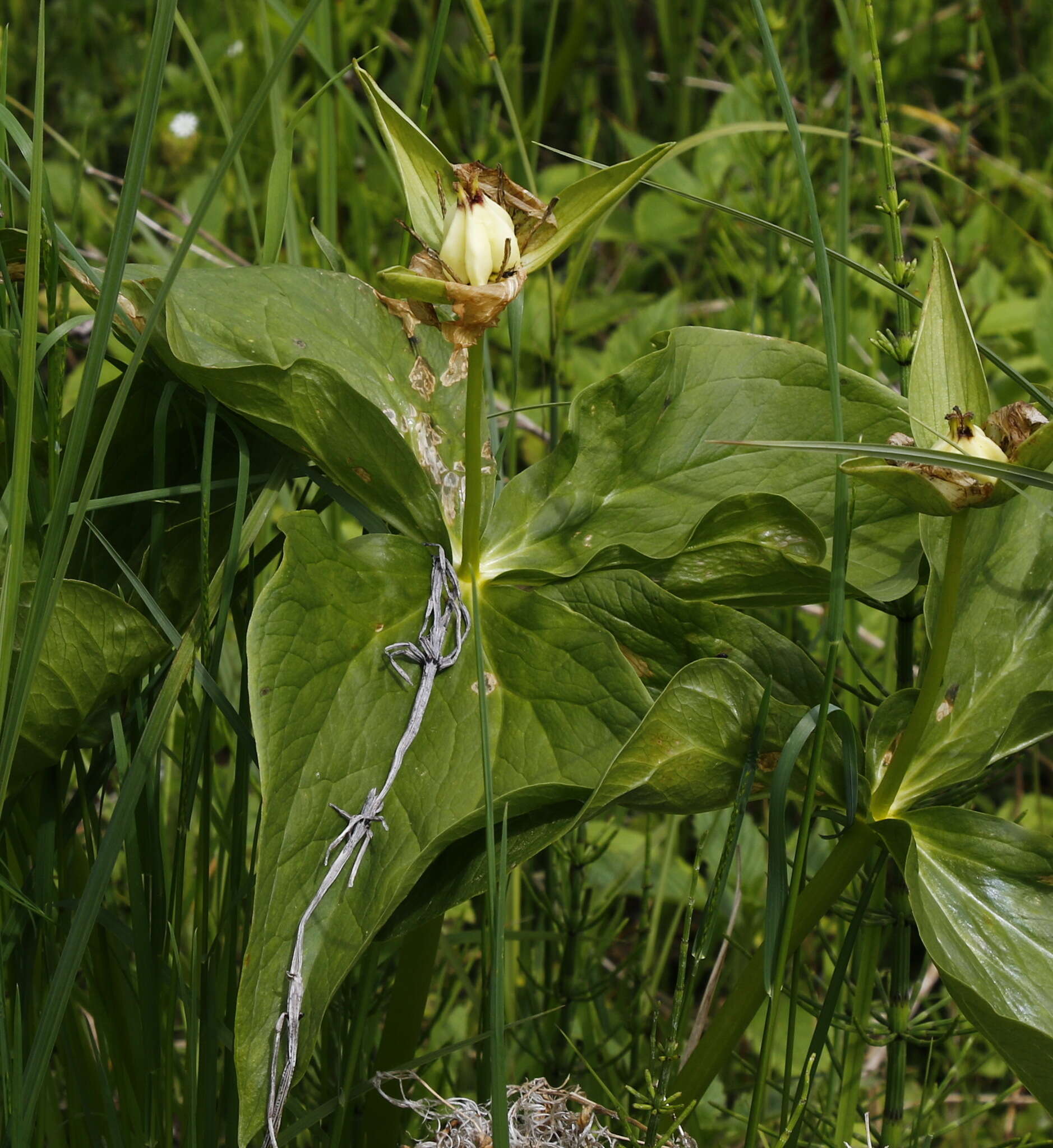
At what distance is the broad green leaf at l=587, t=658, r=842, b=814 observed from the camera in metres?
0.66

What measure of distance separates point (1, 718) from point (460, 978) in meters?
0.56

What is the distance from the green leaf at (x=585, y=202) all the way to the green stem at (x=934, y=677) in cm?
28

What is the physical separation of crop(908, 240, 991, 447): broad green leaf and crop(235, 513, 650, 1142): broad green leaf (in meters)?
0.25

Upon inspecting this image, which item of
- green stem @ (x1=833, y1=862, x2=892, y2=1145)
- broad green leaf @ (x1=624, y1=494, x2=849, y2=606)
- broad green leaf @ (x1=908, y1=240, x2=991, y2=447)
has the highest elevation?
broad green leaf @ (x1=908, y1=240, x2=991, y2=447)

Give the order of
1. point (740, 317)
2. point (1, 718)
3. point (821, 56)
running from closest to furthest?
point (1, 718) → point (740, 317) → point (821, 56)

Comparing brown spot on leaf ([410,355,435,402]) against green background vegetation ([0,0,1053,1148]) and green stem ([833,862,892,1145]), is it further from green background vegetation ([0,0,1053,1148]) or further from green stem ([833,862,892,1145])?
green stem ([833,862,892,1145])

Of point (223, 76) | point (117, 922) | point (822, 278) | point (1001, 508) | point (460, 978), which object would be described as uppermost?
point (223, 76)

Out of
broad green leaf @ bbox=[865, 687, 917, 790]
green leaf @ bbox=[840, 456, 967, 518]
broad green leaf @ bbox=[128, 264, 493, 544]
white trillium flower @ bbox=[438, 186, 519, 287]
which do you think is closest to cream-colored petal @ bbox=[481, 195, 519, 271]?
white trillium flower @ bbox=[438, 186, 519, 287]

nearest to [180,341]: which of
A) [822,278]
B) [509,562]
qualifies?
[509,562]

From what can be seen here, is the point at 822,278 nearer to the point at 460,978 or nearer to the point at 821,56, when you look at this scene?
the point at 460,978

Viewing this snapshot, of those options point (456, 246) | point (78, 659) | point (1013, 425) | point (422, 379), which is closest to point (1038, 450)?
point (1013, 425)

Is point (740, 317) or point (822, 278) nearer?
point (822, 278)

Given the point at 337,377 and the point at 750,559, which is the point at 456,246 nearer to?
the point at 337,377

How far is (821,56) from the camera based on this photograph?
280 cm
